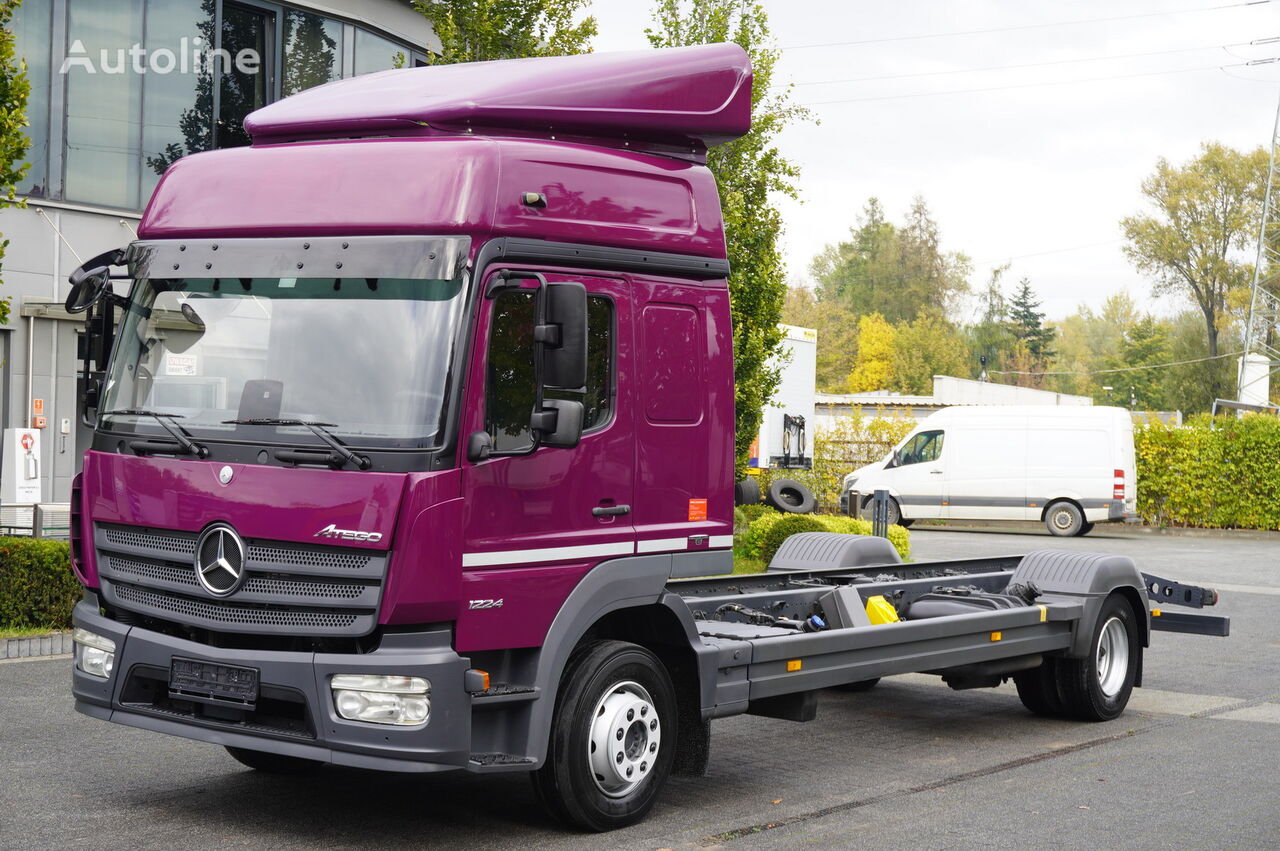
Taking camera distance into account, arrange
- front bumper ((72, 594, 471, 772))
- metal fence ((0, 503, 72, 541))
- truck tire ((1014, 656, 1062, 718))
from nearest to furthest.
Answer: front bumper ((72, 594, 471, 772))
truck tire ((1014, 656, 1062, 718))
metal fence ((0, 503, 72, 541))

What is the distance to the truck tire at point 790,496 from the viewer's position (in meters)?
8.25

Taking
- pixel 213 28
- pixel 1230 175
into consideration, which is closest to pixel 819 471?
pixel 213 28

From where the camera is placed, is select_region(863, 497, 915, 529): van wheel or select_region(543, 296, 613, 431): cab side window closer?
select_region(543, 296, 613, 431): cab side window

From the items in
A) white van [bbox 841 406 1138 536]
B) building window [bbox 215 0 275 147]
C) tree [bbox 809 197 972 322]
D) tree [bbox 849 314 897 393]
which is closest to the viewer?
building window [bbox 215 0 275 147]

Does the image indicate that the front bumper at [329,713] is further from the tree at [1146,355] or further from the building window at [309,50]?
the tree at [1146,355]

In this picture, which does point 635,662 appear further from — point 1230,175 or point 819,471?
point 1230,175

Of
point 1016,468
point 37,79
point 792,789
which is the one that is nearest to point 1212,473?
point 1016,468

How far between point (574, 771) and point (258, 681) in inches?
54.7

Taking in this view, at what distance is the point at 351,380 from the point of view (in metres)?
5.64

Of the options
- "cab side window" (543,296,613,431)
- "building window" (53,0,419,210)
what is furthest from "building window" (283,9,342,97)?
"cab side window" (543,296,613,431)

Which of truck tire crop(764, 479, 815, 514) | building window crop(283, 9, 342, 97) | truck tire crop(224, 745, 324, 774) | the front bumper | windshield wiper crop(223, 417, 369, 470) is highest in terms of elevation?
building window crop(283, 9, 342, 97)

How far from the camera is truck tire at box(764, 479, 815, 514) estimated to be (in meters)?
8.25

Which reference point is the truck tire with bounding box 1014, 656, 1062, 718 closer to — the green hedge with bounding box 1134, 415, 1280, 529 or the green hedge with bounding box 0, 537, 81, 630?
the green hedge with bounding box 0, 537, 81, 630

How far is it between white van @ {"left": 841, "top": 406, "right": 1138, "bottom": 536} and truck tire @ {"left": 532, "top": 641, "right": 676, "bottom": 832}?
20.2 meters
